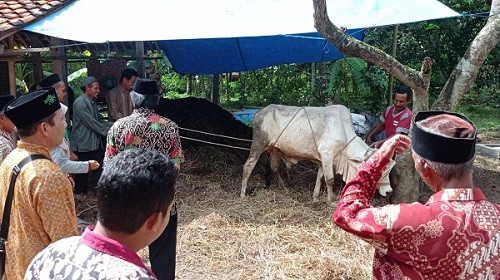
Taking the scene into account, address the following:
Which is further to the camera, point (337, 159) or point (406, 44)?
point (406, 44)

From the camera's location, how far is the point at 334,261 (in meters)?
4.39

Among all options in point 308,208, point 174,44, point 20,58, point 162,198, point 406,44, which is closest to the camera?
point 162,198

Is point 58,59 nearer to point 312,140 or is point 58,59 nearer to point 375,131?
point 312,140

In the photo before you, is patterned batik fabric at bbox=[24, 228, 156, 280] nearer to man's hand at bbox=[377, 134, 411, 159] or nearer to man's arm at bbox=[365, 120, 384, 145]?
man's hand at bbox=[377, 134, 411, 159]

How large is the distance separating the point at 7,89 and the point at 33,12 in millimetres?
978

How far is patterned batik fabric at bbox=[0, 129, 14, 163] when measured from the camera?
115 inches

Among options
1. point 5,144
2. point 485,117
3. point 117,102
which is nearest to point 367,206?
point 5,144

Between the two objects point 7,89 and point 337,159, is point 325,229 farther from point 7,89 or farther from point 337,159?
point 7,89

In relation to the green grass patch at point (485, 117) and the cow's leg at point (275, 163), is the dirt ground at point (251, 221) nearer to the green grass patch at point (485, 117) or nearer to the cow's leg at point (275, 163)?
the cow's leg at point (275, 163)

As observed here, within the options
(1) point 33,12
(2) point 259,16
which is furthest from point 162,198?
(1) point 33,12

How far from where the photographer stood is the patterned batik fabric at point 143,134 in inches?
129

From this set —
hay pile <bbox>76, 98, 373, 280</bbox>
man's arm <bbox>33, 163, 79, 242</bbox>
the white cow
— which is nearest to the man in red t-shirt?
the white cow

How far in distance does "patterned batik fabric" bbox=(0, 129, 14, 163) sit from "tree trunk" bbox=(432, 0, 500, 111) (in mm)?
3946

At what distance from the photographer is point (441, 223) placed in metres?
1.46
